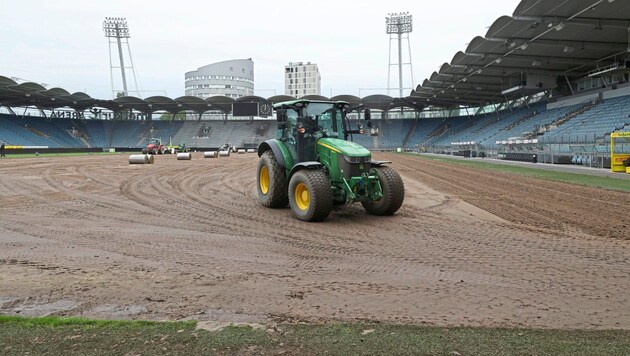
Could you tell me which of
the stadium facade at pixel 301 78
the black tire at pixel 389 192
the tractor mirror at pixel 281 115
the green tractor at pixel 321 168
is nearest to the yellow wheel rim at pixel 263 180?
the green tractor at pixel 321 168

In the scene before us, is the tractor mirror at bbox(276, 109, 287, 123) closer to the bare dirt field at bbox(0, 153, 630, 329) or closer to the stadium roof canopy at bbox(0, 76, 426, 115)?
the bare dirt field at bbox(0, 153, 630, 329)

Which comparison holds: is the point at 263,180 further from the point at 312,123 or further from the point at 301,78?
the point at 301,78

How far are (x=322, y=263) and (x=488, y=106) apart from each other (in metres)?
63.0

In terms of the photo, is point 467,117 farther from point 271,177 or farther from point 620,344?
point 620,344

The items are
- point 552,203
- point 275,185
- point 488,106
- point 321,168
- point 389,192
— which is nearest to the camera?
point 389,192

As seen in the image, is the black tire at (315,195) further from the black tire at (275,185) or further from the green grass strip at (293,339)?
the green grass strip at (293,339)

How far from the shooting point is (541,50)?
103ft

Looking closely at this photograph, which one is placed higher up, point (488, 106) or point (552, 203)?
point (488, 106)

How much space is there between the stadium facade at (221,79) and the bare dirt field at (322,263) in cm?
11690

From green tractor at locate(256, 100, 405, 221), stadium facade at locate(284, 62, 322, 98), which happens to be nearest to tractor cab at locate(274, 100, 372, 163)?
green tractor at locate(256, 100, 405, 221)

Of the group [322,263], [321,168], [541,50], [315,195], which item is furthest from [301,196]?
[541,50]

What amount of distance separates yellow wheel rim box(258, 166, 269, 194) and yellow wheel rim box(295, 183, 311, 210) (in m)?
2.07

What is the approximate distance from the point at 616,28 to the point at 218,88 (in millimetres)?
108749

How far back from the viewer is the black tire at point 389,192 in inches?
336
